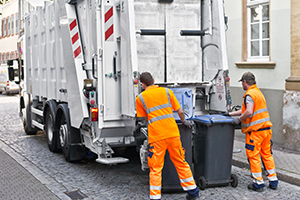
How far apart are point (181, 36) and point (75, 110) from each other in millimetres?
1986

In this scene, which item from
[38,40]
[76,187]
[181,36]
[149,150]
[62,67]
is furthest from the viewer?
[38,40]

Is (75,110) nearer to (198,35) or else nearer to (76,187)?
(76,187)

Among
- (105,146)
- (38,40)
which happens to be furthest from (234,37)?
(105,146)

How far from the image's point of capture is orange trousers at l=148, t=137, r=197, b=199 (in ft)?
16.2

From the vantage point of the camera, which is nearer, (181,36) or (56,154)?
(181,36)

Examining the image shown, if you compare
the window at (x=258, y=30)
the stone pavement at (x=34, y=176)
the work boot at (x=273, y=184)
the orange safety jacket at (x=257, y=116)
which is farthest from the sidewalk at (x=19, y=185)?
the window at (x=258, y=30)

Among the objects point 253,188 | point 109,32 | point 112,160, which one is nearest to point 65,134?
point 112,160

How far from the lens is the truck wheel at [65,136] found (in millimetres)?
7316

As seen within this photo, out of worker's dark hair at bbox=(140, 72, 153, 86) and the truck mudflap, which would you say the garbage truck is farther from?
worker's dark hair at bbox=(140, 72, 153, 86)

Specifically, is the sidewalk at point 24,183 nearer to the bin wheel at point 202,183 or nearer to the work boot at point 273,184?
the bin wheel at point 202,183

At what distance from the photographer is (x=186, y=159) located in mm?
5566

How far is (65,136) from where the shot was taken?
7.44m

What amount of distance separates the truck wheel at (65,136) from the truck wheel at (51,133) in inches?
13.8

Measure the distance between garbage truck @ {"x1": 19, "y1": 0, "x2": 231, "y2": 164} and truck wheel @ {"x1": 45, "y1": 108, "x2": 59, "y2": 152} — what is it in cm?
62
